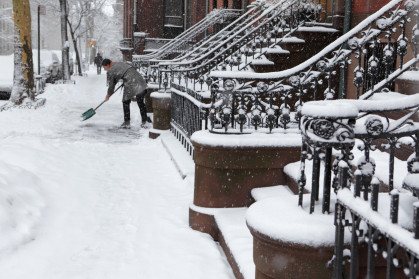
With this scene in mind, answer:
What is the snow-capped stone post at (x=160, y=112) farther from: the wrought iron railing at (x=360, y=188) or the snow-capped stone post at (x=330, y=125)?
the snow-capped stone post at (x=330, y=125)

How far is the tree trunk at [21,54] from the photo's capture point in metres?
14.8

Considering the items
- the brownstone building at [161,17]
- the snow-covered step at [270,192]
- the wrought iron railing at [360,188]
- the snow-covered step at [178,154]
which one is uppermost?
the brownstone building at [161,17]

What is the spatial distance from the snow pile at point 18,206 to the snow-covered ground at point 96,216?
0.04 ft

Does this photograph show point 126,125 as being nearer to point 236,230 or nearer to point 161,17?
point 236,230

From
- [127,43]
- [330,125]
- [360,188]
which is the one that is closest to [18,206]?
[330,125]

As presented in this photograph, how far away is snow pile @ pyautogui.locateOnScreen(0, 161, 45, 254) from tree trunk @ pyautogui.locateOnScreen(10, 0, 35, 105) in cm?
957

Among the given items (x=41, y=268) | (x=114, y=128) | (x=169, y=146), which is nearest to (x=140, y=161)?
(x=169, y=146)

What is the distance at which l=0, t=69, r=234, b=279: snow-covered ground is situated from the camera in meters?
4.25

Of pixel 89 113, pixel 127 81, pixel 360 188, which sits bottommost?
pixel 89 113

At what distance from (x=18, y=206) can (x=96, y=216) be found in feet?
2.76

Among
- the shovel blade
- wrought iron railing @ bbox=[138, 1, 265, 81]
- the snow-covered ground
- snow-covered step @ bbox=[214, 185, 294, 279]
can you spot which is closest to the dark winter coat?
wrought iron railing @ bbox=[138, 1, 265, 81]

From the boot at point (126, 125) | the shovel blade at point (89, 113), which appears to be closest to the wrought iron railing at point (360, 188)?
the boot at point (126, 125)

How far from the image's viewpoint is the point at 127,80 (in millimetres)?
11297

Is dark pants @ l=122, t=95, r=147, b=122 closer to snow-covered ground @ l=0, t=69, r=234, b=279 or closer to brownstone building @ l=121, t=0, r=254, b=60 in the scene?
snow-covered ground @ l=0, t=69, r=234, b=279
